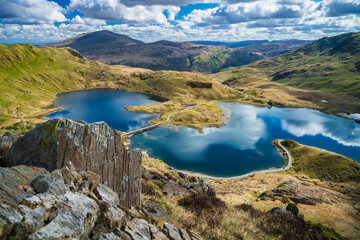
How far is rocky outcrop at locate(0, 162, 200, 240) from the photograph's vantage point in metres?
8.24

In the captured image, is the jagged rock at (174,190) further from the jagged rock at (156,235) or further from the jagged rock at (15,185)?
the jagged rock at (15,185)

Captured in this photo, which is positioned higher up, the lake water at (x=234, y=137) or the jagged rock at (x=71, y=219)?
the jagged rock at (x=71, y=219)

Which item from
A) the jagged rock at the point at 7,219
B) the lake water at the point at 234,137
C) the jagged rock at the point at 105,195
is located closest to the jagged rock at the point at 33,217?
the jagged rock at the point at 7,219

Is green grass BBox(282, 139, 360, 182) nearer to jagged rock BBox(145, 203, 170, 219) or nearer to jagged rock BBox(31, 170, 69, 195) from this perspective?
jagged rock BBox(145, 203, 170, 219)

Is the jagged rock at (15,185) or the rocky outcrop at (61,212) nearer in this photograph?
the rocky outcrop at (61,212)

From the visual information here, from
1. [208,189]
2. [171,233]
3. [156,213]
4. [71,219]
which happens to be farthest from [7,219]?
[208,189]

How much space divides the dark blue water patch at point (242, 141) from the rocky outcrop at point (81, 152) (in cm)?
7026

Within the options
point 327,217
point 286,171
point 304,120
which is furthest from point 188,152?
point 304,120

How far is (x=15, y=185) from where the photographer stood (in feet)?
35.9

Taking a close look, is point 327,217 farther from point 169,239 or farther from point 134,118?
point 134,118

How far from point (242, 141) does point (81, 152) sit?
116521mm

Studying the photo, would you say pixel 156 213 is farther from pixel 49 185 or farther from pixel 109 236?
pixel 49 185

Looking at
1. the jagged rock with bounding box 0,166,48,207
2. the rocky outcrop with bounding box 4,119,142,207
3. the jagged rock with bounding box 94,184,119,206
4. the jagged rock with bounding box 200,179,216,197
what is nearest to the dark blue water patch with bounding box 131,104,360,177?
the jagged rock with bounding box 200,179,216,197

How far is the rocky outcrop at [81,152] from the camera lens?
1603 cm
